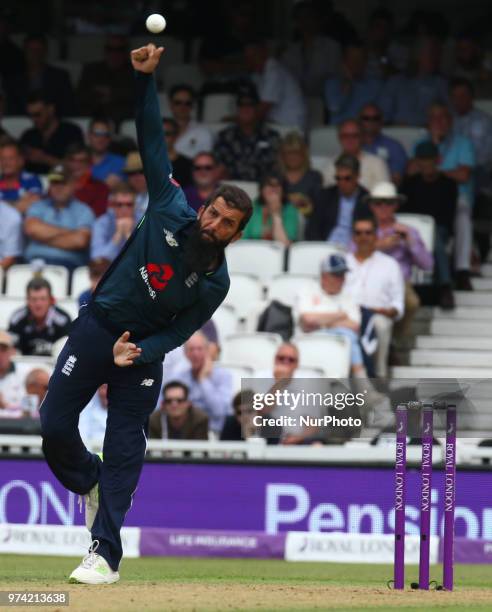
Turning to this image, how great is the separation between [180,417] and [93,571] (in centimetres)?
501

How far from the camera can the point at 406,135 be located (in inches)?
616

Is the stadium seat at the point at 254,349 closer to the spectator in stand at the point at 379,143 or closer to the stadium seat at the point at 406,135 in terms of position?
the spectator in stand at the point at 379,143

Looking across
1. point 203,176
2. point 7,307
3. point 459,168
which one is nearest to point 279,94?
point 203,176

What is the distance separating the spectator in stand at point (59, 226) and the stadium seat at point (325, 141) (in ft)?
8.31

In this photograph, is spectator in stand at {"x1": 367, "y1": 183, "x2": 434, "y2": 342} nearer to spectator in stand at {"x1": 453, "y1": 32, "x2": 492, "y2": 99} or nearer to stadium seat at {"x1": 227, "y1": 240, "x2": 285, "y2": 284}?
stadium seat at {"x1": 227, "y1": 240, "x2": 285, "y2": 284}

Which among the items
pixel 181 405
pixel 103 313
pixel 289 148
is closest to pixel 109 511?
pixel 103 313

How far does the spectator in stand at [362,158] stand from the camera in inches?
584

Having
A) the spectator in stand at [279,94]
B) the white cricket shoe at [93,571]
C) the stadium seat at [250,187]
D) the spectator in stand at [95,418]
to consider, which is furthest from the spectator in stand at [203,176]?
the white cricket shoe at [93,571]

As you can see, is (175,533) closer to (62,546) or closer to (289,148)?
(62,546)

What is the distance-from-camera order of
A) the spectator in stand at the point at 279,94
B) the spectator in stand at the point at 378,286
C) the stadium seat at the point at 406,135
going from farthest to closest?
the spectator in stand at the point at 279,94, the stadium seat at the point at 406,135, the spectator in stand at the point at 378,286

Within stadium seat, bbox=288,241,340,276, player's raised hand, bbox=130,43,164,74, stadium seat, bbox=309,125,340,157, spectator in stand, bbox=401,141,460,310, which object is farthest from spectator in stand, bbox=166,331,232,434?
player's raised hand, bbox=130,43,164,74

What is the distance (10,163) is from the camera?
1538cm

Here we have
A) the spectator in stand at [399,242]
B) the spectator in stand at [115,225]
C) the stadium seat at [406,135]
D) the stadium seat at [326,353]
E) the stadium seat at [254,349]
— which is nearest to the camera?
the stadium seat at [326,353]

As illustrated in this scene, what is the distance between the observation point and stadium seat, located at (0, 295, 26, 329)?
1403cm
